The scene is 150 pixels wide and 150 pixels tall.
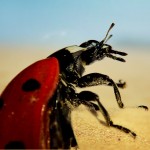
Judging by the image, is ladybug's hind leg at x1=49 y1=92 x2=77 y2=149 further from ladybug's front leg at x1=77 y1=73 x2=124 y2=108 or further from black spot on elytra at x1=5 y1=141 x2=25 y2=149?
ladybug's front leg at x1=77 y1=73 x2=124 y2=108

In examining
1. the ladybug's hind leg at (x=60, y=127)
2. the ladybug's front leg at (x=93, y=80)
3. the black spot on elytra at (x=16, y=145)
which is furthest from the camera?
the ladybug's front leg at (x=93, y=80)

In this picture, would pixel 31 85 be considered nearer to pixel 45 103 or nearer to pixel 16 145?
pixel 45 103

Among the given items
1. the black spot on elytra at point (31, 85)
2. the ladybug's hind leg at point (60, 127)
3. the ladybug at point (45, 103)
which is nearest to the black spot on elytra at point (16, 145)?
the ladybug at point (45, 103)

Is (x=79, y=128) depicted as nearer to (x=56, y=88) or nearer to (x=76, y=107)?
(x=76, y=107)

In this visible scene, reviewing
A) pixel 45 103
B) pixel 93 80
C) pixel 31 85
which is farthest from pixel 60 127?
pixel 93 80

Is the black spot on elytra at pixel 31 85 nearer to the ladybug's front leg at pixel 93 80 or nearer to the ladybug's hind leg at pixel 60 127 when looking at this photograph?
the ladybug's hind leg at pixel 60 127

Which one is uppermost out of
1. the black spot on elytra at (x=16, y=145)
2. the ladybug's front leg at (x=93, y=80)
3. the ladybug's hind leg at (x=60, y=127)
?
the ladybug's front leg at (x=93, y=80)

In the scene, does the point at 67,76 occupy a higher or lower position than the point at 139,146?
higher

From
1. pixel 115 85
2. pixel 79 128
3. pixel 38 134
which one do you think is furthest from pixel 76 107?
pixel 79 128
